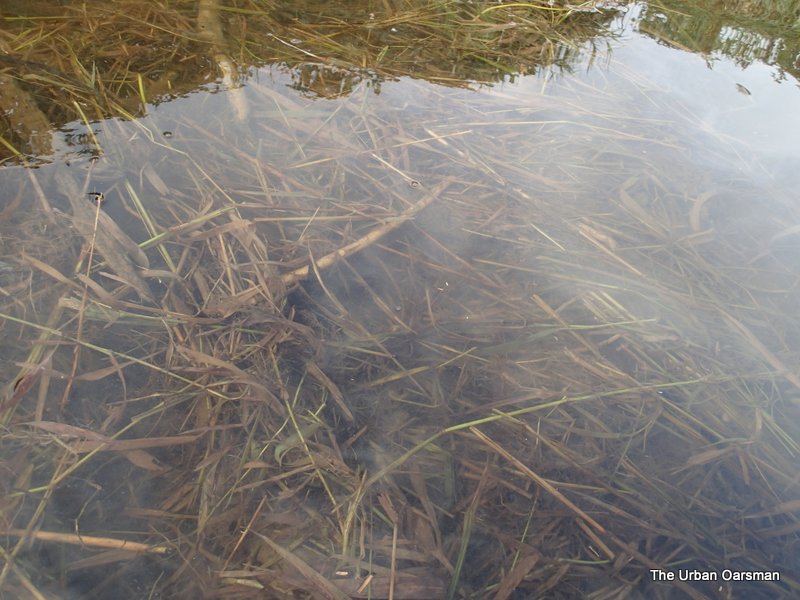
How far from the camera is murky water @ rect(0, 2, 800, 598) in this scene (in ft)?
4.13

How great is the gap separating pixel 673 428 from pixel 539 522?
1.70ft

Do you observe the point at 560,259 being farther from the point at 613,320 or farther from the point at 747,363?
the point at 747,363

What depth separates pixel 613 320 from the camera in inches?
70.6

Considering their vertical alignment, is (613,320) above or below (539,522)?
above

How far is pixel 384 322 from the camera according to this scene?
1.66m

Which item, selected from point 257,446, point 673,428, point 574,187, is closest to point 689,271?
point 574,187

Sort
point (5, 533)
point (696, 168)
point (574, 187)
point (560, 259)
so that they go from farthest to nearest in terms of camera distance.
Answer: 1. point (696, 168)
2. point (574, 187)
3. point (560, 259)
4. point (5, 533)

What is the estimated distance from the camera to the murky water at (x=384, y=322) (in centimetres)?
126

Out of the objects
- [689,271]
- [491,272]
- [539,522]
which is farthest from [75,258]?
[689,271]

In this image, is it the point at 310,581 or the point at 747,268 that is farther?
the point at 747,268

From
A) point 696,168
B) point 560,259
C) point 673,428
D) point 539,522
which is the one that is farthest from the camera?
point 696,168

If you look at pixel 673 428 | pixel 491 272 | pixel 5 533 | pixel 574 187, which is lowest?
pixel 5 533

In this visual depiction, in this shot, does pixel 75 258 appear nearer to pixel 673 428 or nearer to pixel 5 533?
pixel 5 533

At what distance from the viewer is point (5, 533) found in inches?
45.8
